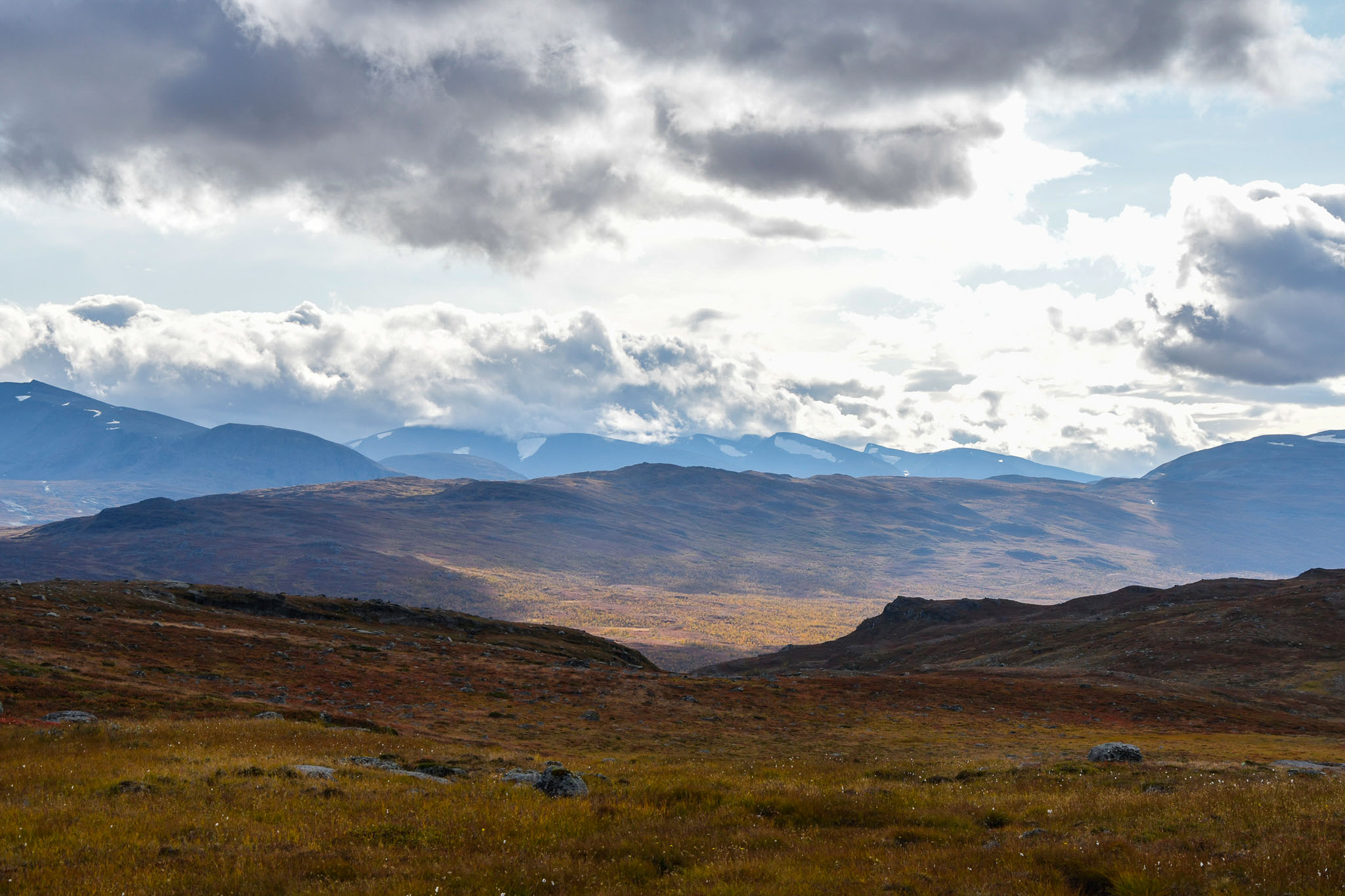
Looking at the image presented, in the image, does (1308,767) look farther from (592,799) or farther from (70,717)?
(70,717)

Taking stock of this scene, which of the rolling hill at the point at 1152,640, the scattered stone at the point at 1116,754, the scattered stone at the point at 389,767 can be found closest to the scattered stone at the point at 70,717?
the scattered stone at the point at 389,767

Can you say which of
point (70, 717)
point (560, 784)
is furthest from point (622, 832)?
point (70, 717)

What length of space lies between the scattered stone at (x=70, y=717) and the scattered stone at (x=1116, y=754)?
38400 mm

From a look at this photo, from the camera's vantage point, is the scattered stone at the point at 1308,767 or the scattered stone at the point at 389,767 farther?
the scattered stone at the point at 1308,767

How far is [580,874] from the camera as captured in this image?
1252cm

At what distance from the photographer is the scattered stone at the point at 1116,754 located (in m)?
29.5

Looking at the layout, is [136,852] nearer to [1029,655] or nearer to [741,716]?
[741,716]

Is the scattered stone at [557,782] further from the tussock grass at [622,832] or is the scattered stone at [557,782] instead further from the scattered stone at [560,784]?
the tussock grass at [622,832]

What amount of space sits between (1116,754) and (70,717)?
40821 mm

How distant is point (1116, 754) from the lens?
29.8 meters

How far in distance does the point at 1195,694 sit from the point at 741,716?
4444cm

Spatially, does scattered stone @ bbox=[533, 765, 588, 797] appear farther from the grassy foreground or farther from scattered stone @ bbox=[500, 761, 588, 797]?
the grassy foreground

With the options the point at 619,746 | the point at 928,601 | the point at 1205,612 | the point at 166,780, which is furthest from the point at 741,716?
the point at 928,601

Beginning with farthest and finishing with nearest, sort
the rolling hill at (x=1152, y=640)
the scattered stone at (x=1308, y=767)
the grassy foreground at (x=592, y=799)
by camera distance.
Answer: the rolling hill at (x=1152, y=640) → the scattered stone at (x=1308, y=767) → the grassy foreground at (x=592, y=799)
